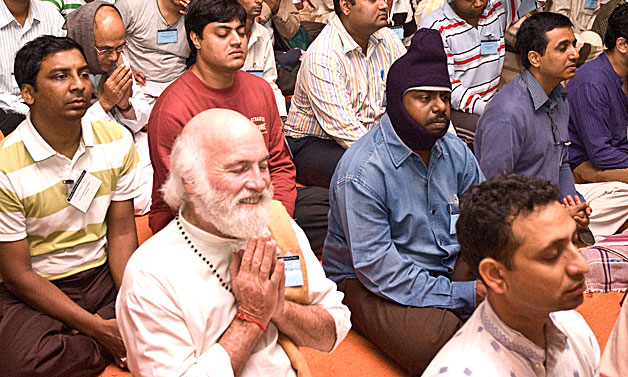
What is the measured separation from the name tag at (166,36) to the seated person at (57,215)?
180cm

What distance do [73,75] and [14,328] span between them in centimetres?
97

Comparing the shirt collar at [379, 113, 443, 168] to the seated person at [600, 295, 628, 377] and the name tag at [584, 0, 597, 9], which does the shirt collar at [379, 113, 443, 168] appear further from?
the name tag at [584, 0, 597, 9]

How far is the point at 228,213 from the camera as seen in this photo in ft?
6.02

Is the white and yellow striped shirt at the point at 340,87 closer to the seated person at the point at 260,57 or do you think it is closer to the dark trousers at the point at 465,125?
the seated person at the point at 260,57

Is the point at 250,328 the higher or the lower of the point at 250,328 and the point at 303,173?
the higher

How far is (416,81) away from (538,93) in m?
1.10

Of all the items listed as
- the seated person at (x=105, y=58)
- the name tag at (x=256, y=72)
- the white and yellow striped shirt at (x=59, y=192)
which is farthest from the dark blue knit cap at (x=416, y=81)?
the name tag at (x=256, y=72)

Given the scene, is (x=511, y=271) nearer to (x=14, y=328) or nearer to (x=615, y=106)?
(x=14, y=328)

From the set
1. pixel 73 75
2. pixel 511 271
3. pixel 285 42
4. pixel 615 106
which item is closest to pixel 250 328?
pixel 511 271

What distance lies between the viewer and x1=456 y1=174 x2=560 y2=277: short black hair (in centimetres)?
166

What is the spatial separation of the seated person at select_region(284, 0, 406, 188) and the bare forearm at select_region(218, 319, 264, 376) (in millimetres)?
2198

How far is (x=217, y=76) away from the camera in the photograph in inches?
126

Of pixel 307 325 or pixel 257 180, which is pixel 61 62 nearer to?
pixel 257 180

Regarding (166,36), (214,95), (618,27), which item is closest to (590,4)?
(618,27)
